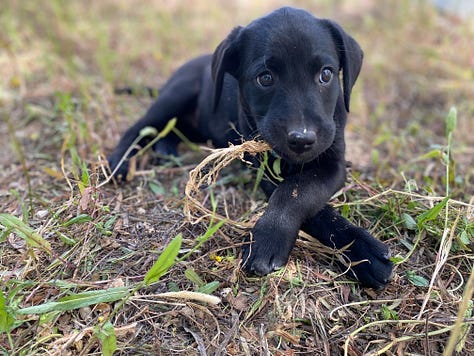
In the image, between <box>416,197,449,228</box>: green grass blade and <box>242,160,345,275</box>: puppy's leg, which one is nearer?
<box>242,160,345,275</box>: puppy's leg

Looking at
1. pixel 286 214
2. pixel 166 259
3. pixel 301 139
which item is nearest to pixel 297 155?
pixel 301 139

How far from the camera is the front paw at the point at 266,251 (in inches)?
83.3

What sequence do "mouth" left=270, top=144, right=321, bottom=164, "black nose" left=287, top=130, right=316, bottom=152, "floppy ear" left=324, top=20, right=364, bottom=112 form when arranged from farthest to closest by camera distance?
"floppy ear" left=324, top=20, right=364, bottom=112
"mouth" left=270, top=144, right=321, bottom=164
"black nose" left=287, top=130, right=316, bottom=152

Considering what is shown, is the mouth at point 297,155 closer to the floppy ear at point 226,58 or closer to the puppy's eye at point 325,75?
the puppy's eye at point 325,75

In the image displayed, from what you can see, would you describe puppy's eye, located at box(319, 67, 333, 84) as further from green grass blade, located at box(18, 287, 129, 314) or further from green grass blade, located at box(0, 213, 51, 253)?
green grass blade, located at box(0, 213, 51, 253)

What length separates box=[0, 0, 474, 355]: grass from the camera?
192cm

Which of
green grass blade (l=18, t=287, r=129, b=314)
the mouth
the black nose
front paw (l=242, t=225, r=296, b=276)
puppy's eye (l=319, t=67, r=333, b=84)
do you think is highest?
puppy's eye (l=319, t=67, r=333, b=84)

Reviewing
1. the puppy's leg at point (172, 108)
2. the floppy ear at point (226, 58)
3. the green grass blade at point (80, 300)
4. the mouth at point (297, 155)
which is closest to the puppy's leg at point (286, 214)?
the mouth at point (297, 155)

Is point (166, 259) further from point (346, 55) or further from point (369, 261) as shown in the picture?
point (346, 55)

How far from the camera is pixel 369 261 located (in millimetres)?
2174

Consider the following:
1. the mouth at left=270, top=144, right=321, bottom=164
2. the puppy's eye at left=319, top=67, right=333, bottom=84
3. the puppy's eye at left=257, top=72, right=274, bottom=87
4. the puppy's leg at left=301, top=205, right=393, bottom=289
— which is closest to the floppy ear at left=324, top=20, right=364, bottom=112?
the puppy's eye at left=319, top=67, right=333, bottom=84

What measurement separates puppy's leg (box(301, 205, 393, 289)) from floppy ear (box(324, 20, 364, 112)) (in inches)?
28.3

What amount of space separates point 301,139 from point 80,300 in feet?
3.73

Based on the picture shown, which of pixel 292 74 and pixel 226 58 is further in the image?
pixel 226 58
